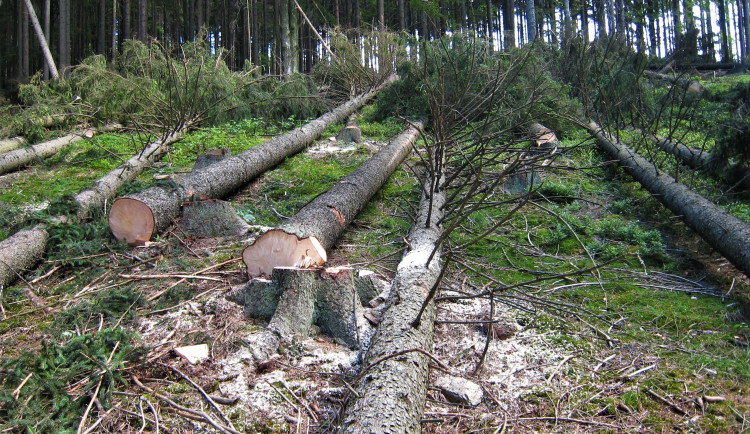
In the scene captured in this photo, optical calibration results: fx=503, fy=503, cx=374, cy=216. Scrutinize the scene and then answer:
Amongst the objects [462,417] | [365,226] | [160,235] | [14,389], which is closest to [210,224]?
[160,235]

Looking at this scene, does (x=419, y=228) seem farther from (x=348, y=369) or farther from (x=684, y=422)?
(x=684, y=422)

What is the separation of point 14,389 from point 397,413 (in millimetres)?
1854

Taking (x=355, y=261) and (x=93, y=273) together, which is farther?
(x=355, y=261)

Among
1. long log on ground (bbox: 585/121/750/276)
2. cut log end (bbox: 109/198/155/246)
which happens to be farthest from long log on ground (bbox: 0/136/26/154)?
long log on ground (bbox: 585/121/750/276)

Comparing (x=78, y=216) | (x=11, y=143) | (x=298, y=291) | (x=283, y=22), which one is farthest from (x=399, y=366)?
(x=283, y=22)

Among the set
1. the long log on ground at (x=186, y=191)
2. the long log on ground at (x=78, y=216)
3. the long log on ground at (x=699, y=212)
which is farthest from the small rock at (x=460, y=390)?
the long log on ground at (x=78, y=216)

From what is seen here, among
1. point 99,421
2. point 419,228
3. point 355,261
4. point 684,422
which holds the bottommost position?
point 684,422

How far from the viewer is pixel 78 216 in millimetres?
4777

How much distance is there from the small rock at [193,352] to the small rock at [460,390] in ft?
4.31

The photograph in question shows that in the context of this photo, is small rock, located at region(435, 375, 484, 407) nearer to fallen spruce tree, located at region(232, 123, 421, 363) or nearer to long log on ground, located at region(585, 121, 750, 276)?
fallen spruce tree, located at region(232, 123, 421, 363)

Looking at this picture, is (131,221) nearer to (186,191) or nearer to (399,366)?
(186,191)

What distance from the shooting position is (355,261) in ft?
14.2

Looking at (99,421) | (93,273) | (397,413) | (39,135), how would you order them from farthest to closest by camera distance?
(39,135) < (93,273) < (99,421) < (397,413)

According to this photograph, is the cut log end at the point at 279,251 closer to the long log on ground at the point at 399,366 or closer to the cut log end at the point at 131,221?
the long log on ground at the point at 399,366
